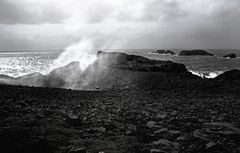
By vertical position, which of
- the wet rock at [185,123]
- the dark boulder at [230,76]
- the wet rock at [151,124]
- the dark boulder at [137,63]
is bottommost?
the wet rock at [151,124]

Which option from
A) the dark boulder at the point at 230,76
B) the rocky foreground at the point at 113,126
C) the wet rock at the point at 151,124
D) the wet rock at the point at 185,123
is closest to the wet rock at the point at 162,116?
the rocky foreground at the point at 113,126

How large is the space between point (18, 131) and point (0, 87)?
872cm

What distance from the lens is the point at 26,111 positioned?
9.85m

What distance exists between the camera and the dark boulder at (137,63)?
27.4 m

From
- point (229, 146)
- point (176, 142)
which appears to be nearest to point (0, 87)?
point (176, 142)

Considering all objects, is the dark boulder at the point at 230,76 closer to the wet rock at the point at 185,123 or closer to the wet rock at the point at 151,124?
the wet rock at the point at 185,123

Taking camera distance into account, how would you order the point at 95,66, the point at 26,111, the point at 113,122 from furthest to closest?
the point at 95,66, the point at 26,111, the point at 113,122

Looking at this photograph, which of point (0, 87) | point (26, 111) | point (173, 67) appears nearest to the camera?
point (26, 111)

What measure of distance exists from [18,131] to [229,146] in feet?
19.7

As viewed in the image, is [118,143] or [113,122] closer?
[118,143]

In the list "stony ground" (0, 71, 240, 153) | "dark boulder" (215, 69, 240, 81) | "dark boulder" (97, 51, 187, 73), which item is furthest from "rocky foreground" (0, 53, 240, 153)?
"dark boulder" (97, 51, 187, 73)

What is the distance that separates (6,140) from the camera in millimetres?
6703

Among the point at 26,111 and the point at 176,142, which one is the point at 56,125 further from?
the point at 176,142

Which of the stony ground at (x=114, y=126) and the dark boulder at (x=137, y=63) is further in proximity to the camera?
the dark boulder at (x=137, y=63)
